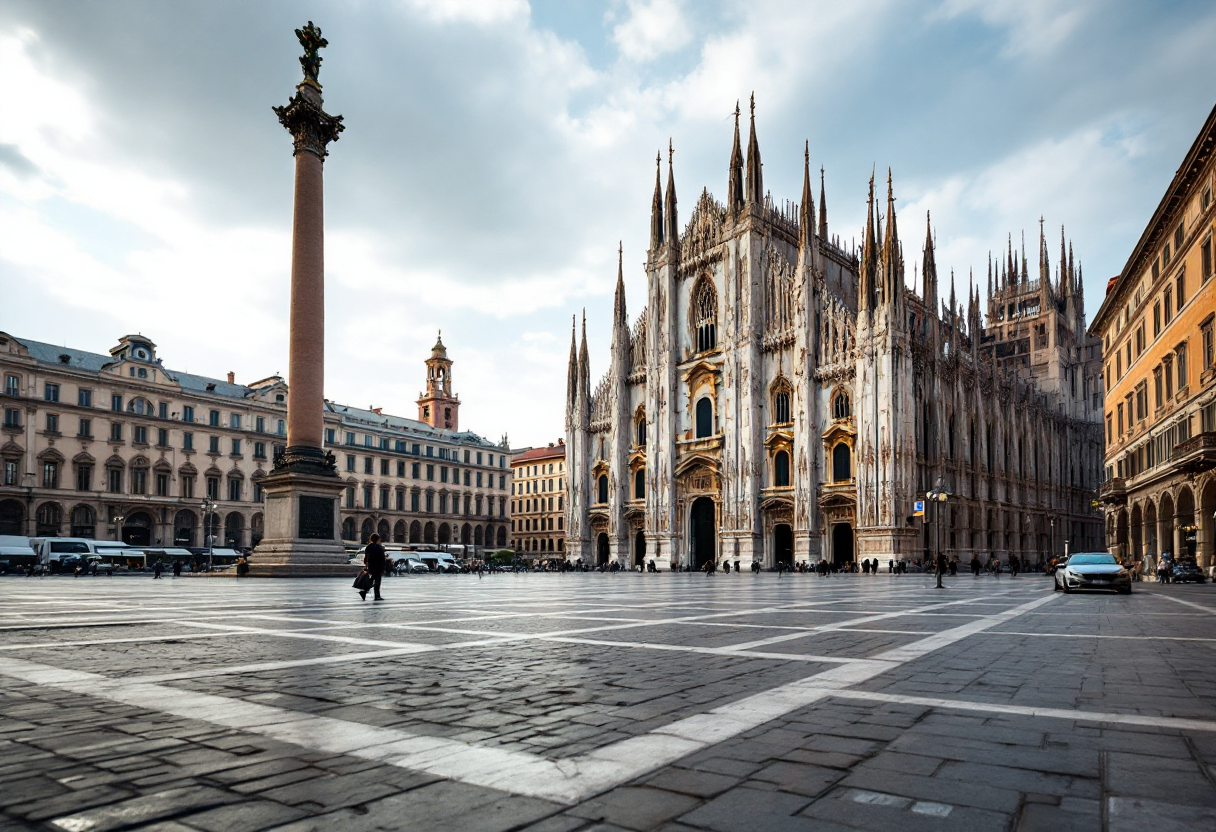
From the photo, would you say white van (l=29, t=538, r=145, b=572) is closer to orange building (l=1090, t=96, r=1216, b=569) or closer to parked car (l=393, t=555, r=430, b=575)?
parked car (l=393, t=555, r=430, b=575)

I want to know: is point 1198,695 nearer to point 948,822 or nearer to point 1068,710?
point 1068,710

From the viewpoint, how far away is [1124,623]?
41.1 ft

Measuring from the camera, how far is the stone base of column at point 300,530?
2973 cm

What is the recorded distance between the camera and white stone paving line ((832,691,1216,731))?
5.08 metres

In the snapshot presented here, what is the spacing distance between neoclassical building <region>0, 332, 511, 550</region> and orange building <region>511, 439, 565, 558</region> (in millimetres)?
15690

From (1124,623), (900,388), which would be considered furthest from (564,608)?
(900,388)

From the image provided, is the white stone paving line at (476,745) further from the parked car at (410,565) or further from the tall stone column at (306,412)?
the parked car at (410,565)

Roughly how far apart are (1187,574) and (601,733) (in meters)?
33.9

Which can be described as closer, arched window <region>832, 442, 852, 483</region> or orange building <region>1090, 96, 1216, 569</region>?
orange building <region>1090, 96, 1216, 569</region>

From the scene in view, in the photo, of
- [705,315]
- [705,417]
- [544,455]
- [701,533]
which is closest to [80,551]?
[701,533]

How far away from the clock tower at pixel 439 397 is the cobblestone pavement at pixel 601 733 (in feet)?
335

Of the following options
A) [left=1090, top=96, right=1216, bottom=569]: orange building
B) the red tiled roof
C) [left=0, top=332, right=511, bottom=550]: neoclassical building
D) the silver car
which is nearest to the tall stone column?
[left=0, top=332, right=511, bottom=550]: neoclassical building

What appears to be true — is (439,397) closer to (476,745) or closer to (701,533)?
(701,533)

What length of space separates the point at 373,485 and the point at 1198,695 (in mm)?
85218
